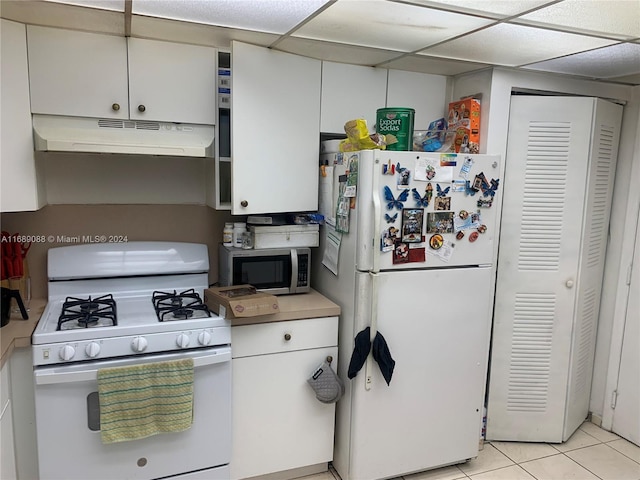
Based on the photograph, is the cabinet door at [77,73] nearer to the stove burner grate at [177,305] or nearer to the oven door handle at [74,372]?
the stove burner grate at [177,305]

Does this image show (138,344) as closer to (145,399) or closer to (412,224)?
(145,399)

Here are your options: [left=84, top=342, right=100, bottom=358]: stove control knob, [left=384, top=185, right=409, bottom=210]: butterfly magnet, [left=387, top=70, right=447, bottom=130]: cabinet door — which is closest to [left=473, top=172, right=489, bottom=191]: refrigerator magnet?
[left=384, top=185, right=409, bottom=210]: butterfly magnet

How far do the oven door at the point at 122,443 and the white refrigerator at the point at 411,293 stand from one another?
626 millimetres

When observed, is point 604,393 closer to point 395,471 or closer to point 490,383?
point 490,383

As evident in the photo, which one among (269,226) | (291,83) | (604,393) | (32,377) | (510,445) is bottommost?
(510,445)

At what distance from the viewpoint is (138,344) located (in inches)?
78.2

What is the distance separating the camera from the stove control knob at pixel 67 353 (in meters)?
1.91

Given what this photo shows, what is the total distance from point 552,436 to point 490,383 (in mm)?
495

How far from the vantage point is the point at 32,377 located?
6.56ft

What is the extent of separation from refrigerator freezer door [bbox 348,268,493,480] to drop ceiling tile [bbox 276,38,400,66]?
1045 millimetres

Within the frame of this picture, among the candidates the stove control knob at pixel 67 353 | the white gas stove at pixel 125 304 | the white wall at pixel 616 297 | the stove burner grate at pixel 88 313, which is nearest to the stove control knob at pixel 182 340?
the white gas stove at pixel 125 304

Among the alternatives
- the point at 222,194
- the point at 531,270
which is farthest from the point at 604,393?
the point at 222,194

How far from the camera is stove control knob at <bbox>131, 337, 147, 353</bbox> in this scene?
1986mm

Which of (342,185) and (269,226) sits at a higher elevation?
(342,185)
